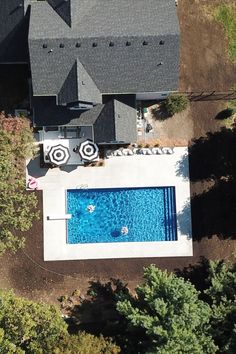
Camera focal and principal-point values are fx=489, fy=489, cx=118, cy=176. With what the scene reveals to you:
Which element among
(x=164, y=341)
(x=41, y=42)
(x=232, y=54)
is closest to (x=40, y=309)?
(x=164, y=341)

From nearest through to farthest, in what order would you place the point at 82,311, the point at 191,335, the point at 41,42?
the point at 191,335, the point at 41,42, the point at 82,311

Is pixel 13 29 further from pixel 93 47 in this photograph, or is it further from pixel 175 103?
pixel 175 103

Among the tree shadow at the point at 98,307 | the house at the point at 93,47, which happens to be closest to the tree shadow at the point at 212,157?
the house at the point at 93,47

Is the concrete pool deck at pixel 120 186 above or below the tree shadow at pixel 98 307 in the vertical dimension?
above

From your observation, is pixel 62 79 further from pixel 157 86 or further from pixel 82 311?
pixel 82 311

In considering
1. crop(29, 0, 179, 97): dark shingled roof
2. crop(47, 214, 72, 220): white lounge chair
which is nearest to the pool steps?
crop(47, 214, 72, 220): white lounge chair

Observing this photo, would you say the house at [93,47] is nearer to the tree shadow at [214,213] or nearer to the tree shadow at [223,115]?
the tree shadow at [223,115]

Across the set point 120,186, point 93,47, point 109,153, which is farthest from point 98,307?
point 93,47
